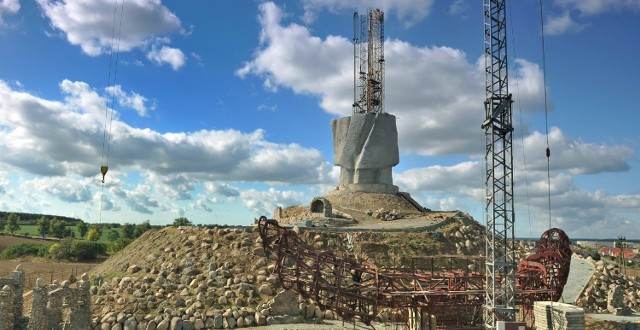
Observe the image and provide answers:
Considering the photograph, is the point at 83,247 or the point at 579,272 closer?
the point at 579,272

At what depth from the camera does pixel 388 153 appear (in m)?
48.4

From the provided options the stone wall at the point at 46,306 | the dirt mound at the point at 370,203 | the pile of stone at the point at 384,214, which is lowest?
the stone wall at the point at 46,306

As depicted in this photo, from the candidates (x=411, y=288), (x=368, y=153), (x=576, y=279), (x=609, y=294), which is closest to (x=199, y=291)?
(x=411, y=288)

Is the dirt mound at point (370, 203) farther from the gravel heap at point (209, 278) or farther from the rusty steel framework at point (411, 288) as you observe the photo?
the rusty steel framework at point (411, 288)

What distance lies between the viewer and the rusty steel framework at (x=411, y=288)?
21453 mm

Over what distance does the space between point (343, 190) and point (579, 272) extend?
2140 cm

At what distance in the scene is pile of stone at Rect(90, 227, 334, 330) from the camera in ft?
79.2

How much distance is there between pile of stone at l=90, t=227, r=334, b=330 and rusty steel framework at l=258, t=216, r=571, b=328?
348 centimetres

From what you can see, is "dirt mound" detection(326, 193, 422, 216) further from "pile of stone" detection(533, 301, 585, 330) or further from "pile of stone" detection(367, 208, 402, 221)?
"pile of stone" detection(533, 301, 585, 330)

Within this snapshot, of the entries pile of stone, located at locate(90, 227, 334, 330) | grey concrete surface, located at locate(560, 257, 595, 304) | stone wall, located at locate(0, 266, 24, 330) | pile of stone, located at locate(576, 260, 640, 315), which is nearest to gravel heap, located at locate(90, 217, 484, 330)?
pile of stone, located at locate(90, 227, 334, 330)

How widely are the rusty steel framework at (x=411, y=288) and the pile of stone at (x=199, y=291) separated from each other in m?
3.48

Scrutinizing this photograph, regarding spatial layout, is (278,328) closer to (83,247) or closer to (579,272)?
(579,272)

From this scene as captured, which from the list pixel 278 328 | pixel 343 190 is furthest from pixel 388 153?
pixel 278 328

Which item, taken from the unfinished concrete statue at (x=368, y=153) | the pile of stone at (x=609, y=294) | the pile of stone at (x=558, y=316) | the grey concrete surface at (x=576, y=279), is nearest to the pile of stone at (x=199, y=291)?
the pile of stone at (x=558, y=316)
